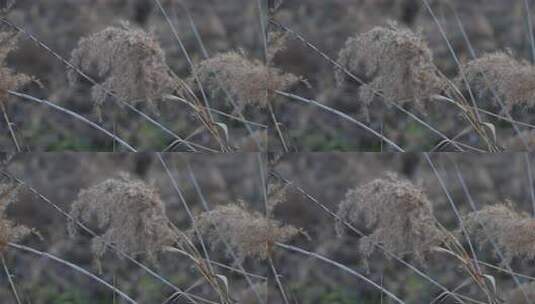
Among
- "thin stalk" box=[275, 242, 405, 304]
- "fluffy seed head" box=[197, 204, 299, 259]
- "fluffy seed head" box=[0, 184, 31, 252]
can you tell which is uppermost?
"fluffy seed head" box=[0, 184, 31, 252]

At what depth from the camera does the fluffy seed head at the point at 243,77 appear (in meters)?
3.47

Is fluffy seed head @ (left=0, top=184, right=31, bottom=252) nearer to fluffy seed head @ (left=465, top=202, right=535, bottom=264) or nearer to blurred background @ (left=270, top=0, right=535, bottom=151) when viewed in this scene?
blurred background @ (left=270, top=0, right=535, bottom=151)

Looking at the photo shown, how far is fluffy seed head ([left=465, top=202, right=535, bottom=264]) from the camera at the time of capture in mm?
3471

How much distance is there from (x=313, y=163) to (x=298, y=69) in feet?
1.14

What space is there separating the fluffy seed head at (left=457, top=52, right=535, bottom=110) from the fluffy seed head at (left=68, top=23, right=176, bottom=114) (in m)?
1.10

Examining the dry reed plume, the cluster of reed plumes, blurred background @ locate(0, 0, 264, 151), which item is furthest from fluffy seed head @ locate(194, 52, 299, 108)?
the dry reed plume

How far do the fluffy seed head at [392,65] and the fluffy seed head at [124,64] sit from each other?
0.67 metres

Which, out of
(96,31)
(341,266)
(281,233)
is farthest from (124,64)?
(341,266)

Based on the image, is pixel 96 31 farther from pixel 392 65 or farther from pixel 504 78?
pixel 504 78

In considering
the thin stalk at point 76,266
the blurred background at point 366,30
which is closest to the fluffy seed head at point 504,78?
the blurred background at point 366,30

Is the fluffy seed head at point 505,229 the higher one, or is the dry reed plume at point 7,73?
the dry reed plume at point 7,73

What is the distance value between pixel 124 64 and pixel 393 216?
3.65 feet

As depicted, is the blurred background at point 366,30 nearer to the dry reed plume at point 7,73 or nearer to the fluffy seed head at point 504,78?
the fluffy seed head at point 504,78

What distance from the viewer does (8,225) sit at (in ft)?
11.4
